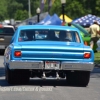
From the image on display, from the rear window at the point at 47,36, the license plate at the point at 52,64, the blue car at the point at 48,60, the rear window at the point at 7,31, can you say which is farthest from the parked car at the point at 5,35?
the license plate at the point at 52,64

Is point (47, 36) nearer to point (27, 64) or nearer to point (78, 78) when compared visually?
point (78, 78)

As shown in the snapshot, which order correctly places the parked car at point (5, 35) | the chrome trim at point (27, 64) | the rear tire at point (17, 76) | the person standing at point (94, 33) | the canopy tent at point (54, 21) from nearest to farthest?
the chrome trim at point (27, 64) → the rear tire at point (17, 76) → the person standing at point (94, 33) → the parked car at point (5, 35) → the canopy tent at point (54, 21)

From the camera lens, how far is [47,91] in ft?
44.3

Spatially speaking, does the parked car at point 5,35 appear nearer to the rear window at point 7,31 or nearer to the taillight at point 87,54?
the rear window at point 7,31

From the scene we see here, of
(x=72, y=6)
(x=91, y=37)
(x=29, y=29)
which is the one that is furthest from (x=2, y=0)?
(x=29, y=29)

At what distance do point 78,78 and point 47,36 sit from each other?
4.78 ft

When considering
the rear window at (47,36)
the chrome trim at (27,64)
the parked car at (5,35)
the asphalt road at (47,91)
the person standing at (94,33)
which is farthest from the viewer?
the parked car at (5,35)

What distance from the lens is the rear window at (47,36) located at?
15266 millimetres

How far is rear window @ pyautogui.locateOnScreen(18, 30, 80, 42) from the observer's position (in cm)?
1527

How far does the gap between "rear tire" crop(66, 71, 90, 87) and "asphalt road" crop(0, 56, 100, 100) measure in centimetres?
19

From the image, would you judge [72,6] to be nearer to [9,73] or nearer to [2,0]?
[2,0]

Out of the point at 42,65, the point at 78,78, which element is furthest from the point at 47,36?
the point at 42,65

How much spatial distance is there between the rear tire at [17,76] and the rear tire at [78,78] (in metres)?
1.09

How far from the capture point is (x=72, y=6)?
81.2m
